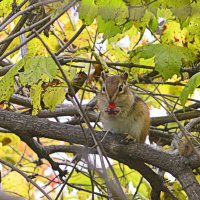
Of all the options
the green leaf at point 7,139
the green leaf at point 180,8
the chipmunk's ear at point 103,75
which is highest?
the green leaf at point 7,139

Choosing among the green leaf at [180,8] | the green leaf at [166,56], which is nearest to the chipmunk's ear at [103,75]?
the green leaf at [166,56]

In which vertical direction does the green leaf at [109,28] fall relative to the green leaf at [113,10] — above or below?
above

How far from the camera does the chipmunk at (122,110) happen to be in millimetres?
3828

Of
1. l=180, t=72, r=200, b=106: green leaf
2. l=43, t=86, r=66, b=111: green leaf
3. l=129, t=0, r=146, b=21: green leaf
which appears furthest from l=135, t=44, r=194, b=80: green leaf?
l=43, t=86, r=66, b=111: green leaf

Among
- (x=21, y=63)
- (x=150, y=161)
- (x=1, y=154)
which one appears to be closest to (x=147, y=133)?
(x=150, y=161)

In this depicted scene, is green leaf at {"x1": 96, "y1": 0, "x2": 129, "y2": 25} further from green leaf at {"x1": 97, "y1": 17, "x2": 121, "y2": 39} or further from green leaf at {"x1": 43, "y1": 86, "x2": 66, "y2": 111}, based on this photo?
green leaf at {"x1": 43, "y1": 86, "x2": 66, "y2": 111}

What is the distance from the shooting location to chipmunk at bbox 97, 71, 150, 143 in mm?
3828

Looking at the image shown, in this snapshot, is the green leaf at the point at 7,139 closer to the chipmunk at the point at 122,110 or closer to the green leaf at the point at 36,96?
the chipmunk at the point at 122,110

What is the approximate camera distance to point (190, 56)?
286cm

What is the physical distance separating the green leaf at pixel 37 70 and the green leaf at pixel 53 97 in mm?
437

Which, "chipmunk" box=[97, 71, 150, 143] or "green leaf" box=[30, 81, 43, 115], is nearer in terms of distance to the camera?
"green leaf" box=[30, 81, 43, 115]

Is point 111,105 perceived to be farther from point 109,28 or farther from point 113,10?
point 113,10

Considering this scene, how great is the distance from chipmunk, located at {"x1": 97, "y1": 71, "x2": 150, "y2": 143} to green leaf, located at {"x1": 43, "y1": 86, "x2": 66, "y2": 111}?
92cm

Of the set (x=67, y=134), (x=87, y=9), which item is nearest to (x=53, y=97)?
(x=67, y=134)
